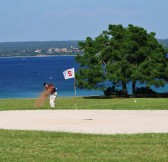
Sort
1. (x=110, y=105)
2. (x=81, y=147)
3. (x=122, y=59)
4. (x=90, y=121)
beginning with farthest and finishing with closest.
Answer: (x=122, y=59), (x=110, y=105), (x=90, y=121), (x=81, y=147)

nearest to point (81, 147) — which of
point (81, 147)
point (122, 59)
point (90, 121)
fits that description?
point (81, 147)

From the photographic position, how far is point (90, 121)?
2052 cm

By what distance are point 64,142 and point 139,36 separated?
108 ft

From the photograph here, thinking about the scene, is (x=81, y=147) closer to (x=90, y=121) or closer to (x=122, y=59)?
(x=90, y=121)

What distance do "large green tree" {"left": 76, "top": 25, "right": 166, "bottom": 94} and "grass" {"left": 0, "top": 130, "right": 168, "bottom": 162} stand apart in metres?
28.7

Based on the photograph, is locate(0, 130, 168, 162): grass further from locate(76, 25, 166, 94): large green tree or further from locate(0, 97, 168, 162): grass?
locate(76, 25, 166, 94): large green tree

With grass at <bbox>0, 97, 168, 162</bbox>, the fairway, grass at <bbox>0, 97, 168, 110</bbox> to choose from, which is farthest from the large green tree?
grass at <bbox>0, 97, 168, 162</bbox>

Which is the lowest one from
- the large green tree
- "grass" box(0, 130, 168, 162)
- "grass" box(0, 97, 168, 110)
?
"grass" box(0, 97, 168, 110)

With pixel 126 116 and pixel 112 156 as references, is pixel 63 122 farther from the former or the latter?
pixel 112 156

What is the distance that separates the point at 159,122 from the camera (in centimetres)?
1967

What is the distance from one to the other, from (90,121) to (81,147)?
276 inches

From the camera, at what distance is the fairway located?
58.6ft

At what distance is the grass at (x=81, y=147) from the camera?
12.1m

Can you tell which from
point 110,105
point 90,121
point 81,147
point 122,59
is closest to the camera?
point 81,147
